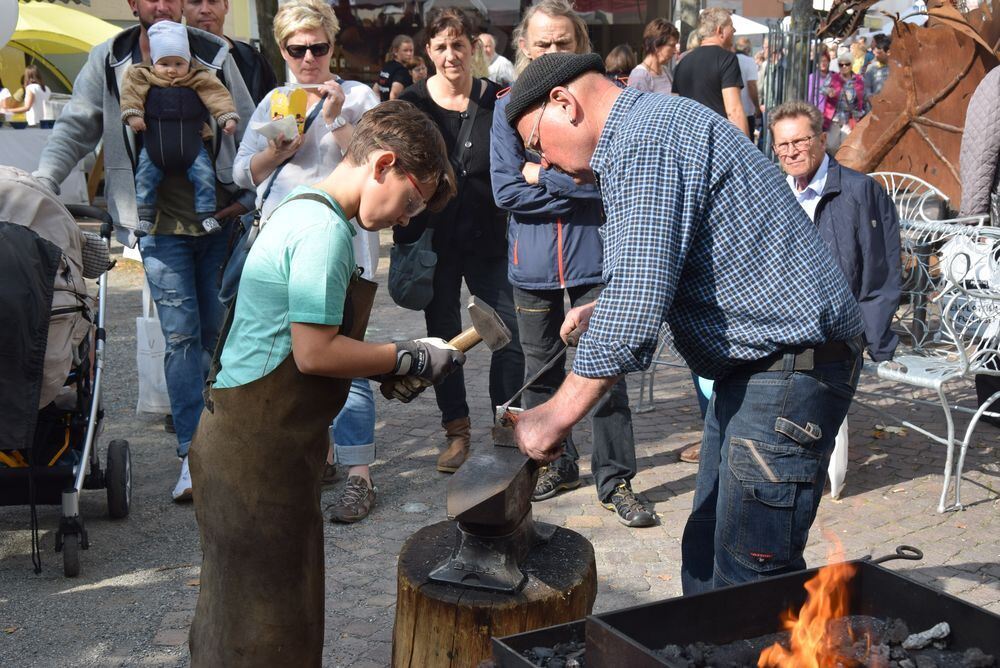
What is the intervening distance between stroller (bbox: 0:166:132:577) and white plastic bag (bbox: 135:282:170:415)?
1.07m

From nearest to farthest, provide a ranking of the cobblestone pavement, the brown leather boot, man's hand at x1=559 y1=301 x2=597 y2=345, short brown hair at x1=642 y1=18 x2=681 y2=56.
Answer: man's hand at x1=559 y1=301 x2=597 y2=345, the cobblestone pavement, the brown leather boot, short brown hair at x1=642 y1=18 x2=681 y2=56

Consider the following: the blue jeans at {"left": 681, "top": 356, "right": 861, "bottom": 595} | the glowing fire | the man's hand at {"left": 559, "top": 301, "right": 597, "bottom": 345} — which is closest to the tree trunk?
the man's hand at {"left": 559, "top": 301, "right": 597, "bottom": 345}

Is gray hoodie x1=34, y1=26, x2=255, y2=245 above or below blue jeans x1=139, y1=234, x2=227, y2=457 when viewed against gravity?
above

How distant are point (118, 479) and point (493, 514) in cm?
273

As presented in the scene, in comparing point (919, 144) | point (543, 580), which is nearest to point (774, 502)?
point (543, 580)

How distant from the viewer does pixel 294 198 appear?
2.86m

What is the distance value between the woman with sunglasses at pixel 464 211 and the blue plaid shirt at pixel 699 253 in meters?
2.62

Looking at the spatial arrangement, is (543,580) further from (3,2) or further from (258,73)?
(3,2)

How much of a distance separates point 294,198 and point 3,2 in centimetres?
437

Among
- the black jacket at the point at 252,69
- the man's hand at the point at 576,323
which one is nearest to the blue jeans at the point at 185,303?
the black jacket at the point at 252,69

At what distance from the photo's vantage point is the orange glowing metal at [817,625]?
2602 mm

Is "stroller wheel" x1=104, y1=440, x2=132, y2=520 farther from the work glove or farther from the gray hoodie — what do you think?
the work glove

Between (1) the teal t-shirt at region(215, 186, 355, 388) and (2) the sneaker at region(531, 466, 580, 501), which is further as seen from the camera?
(2) the sneaker at region(531, 466, 580, 501)

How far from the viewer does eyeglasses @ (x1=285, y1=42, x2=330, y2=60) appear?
494cm
